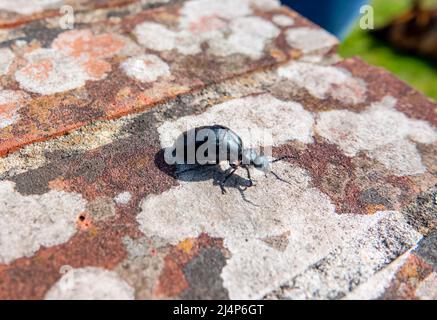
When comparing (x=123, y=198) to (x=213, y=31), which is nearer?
(x=123, y=198)

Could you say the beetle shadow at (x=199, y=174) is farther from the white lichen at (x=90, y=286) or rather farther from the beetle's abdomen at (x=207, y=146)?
the white lichen at (x=90, y=286)

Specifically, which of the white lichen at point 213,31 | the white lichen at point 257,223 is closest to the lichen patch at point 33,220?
Result: the white lichen at point 257,223

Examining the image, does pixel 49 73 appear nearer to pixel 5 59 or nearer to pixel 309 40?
pixel 5 59

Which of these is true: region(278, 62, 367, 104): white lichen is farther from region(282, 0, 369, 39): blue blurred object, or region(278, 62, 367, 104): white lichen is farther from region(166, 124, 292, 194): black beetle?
region(282, 0, 369, 39): blue blurred object

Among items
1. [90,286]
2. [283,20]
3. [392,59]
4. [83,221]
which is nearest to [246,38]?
[283,20]

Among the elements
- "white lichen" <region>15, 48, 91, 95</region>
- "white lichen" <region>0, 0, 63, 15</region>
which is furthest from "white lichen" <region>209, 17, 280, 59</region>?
"white lichen" <region>0, 0, 63, 15</region>
